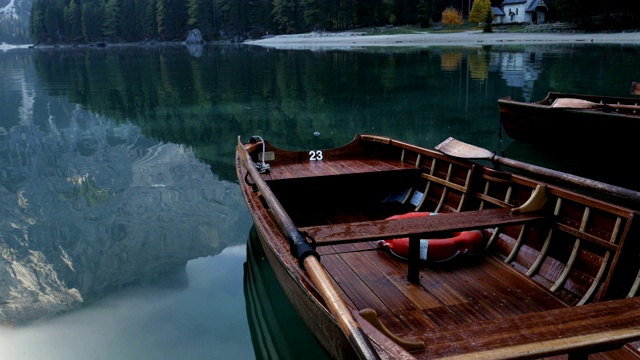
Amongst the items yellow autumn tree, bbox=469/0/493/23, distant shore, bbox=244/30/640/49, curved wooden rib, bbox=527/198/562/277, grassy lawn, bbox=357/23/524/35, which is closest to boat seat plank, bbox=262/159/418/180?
curved wooden rib, bbox=527/198/562/277

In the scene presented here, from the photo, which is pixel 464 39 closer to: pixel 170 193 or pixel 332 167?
pixel 170 193

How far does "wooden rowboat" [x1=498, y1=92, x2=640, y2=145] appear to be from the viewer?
10.2m

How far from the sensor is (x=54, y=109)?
22.2 m

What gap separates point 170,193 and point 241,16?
347ft

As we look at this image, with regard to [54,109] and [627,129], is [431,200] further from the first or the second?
[54,109]

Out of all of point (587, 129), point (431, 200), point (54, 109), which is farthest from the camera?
point (54, 109)

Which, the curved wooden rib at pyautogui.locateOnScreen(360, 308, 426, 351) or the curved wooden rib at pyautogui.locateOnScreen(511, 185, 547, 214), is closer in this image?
the curved wooden rib at pyautogui.locateOnScreen(360, 308, 426, 351)

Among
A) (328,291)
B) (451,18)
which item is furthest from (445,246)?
(451,18)

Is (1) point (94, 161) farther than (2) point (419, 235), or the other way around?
(1) point (94, 161)

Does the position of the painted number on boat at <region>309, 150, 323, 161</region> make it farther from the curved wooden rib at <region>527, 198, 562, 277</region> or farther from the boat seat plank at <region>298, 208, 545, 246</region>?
the curved wooden rib at <region>527, 198, 562, 277</region>

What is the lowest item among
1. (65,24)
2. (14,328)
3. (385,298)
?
(14,328)

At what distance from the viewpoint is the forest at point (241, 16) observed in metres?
55.9

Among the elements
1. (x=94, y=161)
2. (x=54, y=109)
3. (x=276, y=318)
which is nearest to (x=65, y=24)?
(x=54, y=109)

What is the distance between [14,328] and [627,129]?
10276 millimetres
